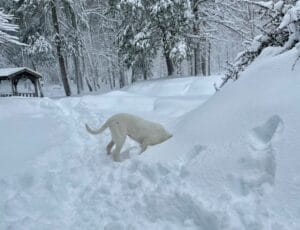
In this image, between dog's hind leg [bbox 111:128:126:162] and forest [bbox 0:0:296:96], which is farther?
forest [bbox 0:0:296:96]

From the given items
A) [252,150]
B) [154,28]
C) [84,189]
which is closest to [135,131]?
[84,189]

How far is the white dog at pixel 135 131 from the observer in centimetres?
525

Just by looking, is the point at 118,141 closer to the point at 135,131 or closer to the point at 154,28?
the point at 135,131

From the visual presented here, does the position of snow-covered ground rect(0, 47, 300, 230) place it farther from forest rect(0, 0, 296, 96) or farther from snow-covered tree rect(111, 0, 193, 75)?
snow-covered tree rect(111, 0, 193, 75)

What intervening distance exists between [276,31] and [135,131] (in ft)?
9.43

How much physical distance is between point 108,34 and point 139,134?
26.9 meters

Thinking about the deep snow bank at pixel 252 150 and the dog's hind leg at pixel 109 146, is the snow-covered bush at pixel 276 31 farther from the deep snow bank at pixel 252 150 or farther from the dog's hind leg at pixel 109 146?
the dog's hind leg at pixel 109 146

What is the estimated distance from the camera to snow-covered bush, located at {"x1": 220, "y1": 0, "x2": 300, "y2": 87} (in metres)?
4.37

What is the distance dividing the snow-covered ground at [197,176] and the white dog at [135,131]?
21cm

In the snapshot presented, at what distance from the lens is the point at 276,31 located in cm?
520

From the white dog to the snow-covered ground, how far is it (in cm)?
21

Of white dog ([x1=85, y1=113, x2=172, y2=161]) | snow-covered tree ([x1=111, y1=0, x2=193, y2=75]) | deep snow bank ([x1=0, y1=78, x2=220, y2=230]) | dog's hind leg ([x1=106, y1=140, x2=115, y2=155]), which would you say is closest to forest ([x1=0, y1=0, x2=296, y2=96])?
snow-covered tree ([x1=111, y1=0, x2=193, y2=75])

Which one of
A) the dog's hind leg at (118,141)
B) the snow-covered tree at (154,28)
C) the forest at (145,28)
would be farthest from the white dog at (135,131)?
the snow-covered tree at (154,28)

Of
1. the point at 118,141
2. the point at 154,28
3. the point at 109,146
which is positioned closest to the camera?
the point at 118,141
